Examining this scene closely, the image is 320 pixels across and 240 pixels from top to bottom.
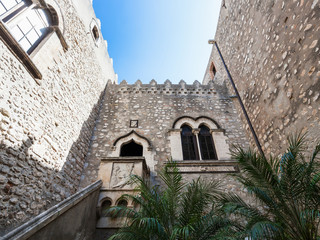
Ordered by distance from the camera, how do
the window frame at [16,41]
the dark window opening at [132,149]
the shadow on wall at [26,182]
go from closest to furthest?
1. the shadow on wall at [26,182]
2. the window frame at [16,41]
3. the dark window opening at [132,149]

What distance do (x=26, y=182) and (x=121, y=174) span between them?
5.91ft

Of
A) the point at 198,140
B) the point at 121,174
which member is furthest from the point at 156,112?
the point at 121,174

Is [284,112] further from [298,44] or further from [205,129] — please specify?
[205,129]

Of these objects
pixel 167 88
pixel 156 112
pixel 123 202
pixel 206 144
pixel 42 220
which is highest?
pixel 167 88

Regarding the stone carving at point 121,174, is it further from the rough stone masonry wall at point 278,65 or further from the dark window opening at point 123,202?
the rough stone masonry wall at point 278,65

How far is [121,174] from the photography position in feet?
13.5

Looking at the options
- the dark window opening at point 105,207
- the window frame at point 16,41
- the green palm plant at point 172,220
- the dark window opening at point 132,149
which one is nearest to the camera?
the green palm plant at point 172,220

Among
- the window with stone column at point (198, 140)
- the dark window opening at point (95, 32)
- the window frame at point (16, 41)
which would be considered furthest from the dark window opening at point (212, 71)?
the window frame at point (16, 41)

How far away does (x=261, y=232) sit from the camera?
2.29 meters

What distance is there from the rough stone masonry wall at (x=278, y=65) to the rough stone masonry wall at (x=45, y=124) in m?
5.56

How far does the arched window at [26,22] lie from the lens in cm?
359

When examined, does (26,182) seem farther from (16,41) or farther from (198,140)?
(198,140)

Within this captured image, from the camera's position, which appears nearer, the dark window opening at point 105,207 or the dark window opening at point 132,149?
the dark window opening at point 105,207

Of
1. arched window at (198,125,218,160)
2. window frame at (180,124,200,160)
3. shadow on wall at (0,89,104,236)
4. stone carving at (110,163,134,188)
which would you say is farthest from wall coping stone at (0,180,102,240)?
arched window at (198,125,218,160)
